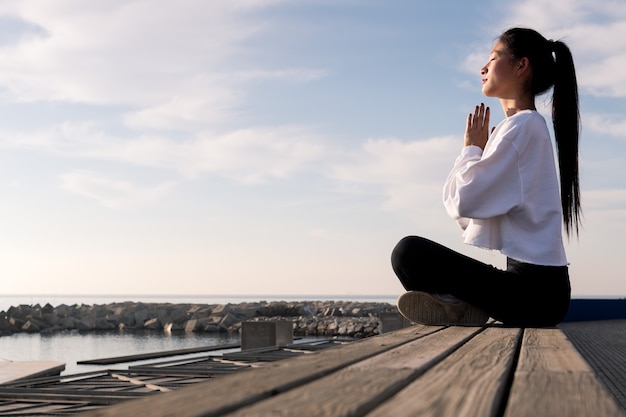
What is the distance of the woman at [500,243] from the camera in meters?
2.62

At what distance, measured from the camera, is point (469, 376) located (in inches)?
49.5

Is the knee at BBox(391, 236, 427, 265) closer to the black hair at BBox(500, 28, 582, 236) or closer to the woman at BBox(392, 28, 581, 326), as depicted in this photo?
the woman at BBox(392, 28, 581, 326)

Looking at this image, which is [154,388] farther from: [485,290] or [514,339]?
[514,339]

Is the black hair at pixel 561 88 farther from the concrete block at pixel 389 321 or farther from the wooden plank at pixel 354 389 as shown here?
the concrete block at pixel 389 321

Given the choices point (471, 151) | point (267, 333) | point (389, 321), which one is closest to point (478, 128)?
point (471, 151)

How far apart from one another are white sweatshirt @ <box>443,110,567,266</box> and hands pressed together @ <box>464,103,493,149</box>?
16cm

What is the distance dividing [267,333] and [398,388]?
7198 millimetres

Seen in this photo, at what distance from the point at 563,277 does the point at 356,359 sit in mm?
1491

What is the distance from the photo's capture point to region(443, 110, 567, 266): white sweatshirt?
2.60 metres

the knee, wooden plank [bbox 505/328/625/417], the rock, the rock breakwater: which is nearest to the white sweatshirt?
the knee

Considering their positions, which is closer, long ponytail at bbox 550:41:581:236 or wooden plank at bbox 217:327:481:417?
wooden plank at bbox 217:327:481:417

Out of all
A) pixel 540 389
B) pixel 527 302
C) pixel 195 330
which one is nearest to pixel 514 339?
pixel 527 302

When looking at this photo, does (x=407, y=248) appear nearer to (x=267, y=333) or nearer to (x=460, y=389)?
(x=460, y=389)

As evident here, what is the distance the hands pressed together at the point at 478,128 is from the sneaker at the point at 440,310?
0.61 meters
